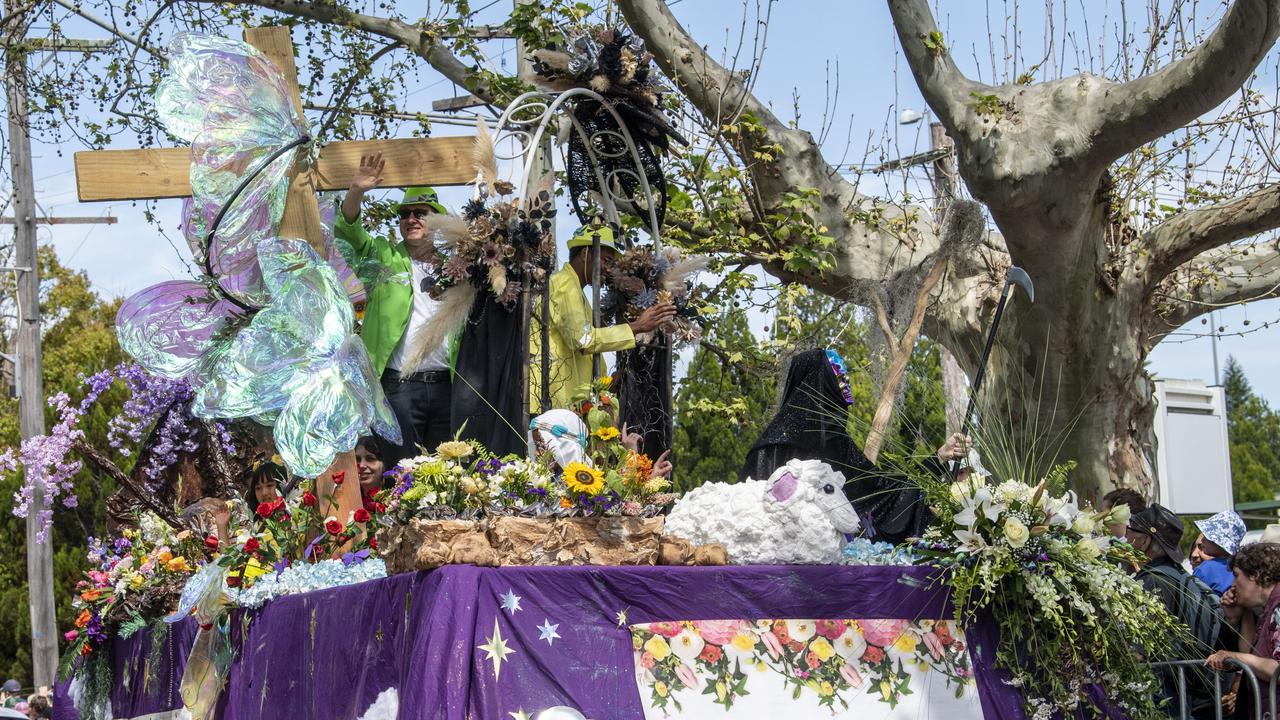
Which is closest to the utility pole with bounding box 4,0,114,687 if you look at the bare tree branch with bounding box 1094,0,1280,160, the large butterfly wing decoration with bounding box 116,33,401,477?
the large butterfly wing decoration with bounding box 116,33,401,477

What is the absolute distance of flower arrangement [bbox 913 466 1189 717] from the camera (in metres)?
4.57

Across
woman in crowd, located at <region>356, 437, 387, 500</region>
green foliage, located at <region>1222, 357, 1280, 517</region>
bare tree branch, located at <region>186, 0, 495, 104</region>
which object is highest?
bare tree branch, located at <region>186, 0, 495, 104</region>

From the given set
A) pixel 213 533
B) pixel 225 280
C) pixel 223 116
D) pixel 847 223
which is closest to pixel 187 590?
pixel 213 533

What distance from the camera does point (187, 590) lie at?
239 inches

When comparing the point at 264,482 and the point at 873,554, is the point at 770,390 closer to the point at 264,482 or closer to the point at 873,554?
the point at 264,482

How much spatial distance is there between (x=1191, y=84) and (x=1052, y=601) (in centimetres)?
375

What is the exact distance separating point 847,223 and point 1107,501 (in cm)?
381

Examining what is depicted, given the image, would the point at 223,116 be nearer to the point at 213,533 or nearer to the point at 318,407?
the point at 318,407

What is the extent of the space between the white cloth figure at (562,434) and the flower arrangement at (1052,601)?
5.06 feet

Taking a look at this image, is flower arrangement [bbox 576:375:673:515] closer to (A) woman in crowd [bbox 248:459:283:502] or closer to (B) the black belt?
(B) the black belt

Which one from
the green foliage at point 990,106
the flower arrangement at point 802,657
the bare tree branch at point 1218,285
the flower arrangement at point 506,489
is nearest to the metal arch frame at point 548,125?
the flower arrangement at point 506,489

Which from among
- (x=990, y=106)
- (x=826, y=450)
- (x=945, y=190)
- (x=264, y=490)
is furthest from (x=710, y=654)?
(x=945, y=190)

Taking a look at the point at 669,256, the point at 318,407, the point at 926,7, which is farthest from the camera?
the point at 926,7

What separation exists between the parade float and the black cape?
31 cm
